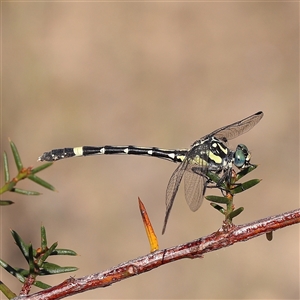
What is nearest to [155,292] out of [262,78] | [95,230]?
[95,230]

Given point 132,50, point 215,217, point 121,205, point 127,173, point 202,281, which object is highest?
point 132,50

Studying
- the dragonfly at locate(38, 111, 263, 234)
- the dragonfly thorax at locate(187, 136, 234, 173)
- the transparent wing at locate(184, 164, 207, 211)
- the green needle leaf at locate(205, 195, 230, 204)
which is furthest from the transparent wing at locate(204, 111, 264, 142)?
the green needle leaf at locate(205, 195, 230, 204)

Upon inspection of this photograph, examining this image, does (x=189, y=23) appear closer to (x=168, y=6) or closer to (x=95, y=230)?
(x=168, y=6)

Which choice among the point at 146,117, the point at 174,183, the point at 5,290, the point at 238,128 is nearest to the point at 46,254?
the point at 5,290

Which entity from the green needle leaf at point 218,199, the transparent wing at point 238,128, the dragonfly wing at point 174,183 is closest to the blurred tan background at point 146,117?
the transparent wing at point 238,128

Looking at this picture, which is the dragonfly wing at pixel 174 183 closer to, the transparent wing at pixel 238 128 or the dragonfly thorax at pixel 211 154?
the dragonfly thorax at pixel 211 154

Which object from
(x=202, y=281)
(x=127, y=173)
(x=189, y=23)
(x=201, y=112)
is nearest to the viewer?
(x=202, y=281)

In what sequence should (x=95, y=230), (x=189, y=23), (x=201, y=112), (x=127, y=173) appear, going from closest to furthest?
(x=95, y=230) → (x=127, y=173) → (x=201, y=112) → (x=189, y=23)
